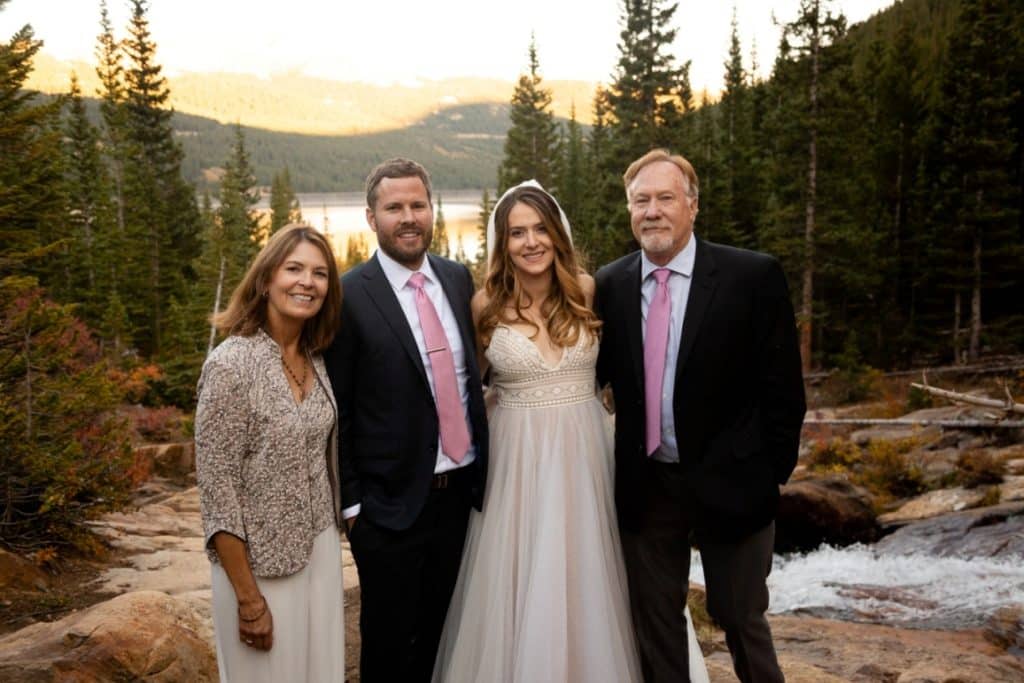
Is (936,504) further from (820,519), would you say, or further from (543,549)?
(543,549)

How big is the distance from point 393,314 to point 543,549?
1508mm

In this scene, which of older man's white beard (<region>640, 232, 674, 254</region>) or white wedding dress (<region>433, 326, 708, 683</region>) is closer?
older man's white beard (<region>640, 232, 674, 254</region>)

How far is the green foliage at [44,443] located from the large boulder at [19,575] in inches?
14.0

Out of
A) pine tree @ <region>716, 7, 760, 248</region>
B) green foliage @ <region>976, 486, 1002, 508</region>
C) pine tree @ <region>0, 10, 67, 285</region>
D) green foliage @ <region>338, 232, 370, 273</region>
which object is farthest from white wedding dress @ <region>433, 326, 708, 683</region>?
green foliage @ <region>338, 232, 370, 273</region>

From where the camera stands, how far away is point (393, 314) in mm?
3938

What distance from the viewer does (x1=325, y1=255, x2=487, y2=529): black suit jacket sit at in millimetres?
3803

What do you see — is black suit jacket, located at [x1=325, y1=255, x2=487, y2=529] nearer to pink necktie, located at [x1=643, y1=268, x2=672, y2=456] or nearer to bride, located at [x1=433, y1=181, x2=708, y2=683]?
bride, located at [x1=433, y1=181, x2=708, y2=683]

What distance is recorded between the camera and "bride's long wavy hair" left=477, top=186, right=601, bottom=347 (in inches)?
168

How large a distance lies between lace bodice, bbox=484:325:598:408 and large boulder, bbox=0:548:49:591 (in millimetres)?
5776

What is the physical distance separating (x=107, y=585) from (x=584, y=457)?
592 centimetres

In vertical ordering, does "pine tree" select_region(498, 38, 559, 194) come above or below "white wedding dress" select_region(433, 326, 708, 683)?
above

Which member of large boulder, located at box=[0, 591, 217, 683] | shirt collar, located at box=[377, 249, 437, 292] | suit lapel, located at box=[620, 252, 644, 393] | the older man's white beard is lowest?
large boulder, located at box=[0, 591, 217, 683]

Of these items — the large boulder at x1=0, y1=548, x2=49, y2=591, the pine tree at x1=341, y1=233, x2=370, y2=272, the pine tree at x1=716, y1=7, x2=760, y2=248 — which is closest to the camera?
the large boulder at x1=0, y1=548, x2=49, y2=591

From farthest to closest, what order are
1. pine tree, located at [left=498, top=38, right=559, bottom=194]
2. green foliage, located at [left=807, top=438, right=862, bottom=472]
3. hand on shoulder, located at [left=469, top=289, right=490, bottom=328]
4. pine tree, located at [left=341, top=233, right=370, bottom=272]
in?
pine tree, located at [left=341, top=233, right=370, bottom=272]
pine tree, located at [left=498, top=38, right=559, bottom=194]
green foliage, located at [left=807, top=438, right=862, bottom=472]
hand on shoulder, located at [left=469, top=289, right=490, bottom=328]
